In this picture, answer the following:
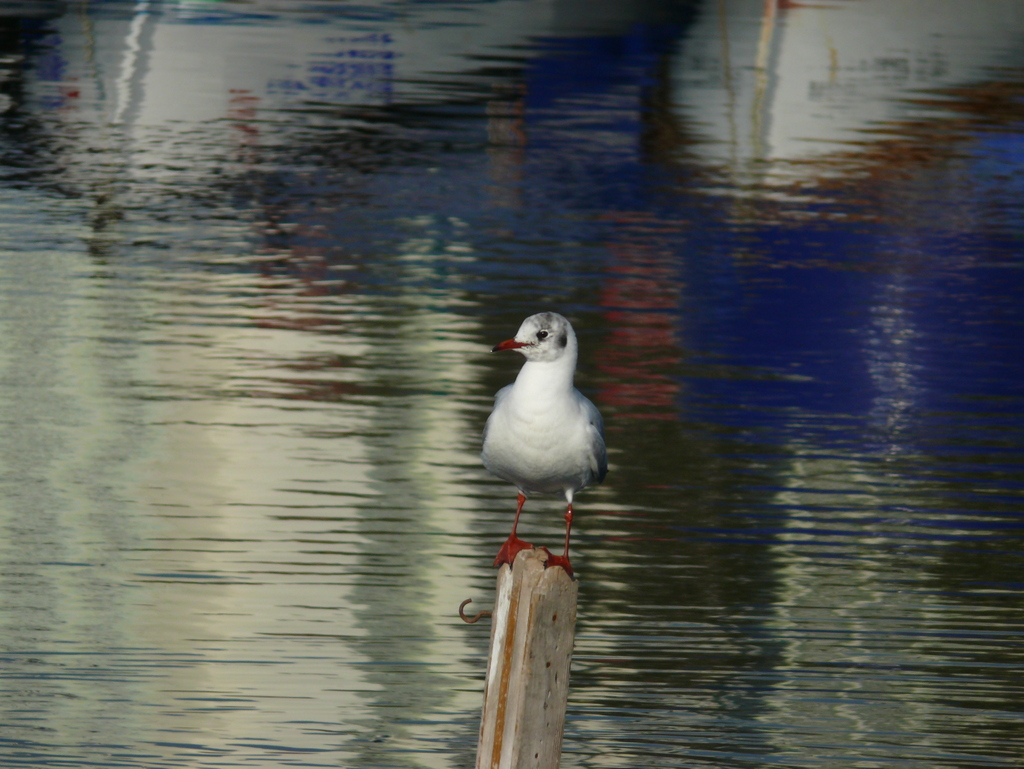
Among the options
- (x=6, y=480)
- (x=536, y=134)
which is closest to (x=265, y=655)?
(x=6, y=480)

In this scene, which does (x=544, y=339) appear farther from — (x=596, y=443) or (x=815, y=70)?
(x=815, y=70)

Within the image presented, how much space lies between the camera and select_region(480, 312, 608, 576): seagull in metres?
5.14

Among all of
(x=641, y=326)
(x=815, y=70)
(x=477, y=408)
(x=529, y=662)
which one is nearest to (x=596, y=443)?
(x=529, y=662)

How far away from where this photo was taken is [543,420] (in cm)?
513

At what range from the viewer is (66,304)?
41.9ft

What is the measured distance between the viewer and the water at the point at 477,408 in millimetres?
7152

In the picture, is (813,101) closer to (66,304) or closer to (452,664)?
(66,304)

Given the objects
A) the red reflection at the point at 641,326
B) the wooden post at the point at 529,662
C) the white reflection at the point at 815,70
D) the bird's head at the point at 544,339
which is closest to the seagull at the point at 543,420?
the bird's head at the point at 544,339

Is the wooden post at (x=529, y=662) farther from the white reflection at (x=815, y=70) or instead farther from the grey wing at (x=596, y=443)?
the white reflection at (x=815, y=70)

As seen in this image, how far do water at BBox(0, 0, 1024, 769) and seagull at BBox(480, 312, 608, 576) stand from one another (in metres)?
2.01

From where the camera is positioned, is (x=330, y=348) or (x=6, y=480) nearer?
(x=6, y=480)

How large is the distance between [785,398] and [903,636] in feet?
11.4

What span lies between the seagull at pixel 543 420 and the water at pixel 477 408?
2.01 m

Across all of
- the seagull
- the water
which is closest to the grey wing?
the seagull
